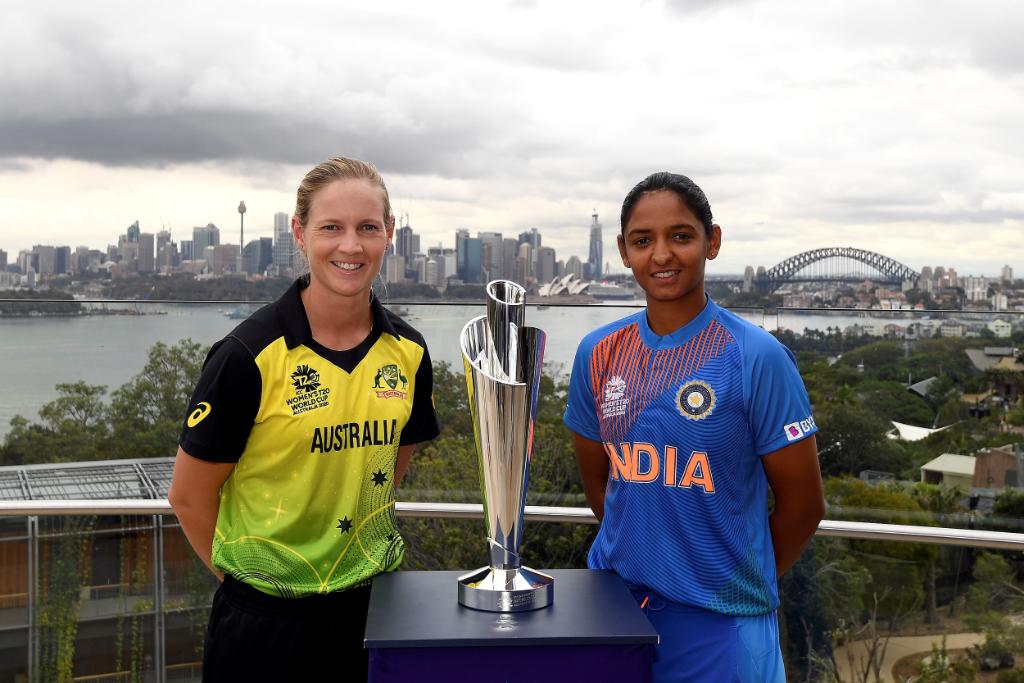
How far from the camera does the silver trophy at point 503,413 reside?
149 centimetres

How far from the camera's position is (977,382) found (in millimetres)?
3891

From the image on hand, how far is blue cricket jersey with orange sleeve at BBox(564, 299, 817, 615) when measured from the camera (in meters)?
1.46

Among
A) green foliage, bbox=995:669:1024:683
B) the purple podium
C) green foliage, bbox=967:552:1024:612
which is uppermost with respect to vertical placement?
the purple podium

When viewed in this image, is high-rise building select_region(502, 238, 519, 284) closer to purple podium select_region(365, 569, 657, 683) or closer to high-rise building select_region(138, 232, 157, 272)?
high-rise building select_region(138, 232, 157, 272)

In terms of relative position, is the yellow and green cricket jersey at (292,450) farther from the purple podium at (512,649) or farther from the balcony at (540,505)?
the balcony at (540,505)

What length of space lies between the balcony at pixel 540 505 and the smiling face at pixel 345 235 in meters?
1.33

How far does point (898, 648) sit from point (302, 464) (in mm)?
2167

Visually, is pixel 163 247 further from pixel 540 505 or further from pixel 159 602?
pixel 540 505

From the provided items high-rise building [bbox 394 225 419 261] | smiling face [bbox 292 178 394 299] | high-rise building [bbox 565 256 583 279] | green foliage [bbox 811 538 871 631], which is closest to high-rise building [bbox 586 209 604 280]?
high-rise building [bbox 565 256 583 279]

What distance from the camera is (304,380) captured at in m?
1.57

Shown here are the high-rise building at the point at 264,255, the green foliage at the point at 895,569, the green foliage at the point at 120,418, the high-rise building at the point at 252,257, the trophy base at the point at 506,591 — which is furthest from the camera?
the green foliage at the point at 120,418

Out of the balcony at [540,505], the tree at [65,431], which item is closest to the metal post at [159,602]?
the balcony at [540,505]

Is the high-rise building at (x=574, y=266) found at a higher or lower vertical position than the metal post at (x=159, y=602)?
higher

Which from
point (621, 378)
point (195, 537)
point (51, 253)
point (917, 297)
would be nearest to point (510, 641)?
point (621, 378)
